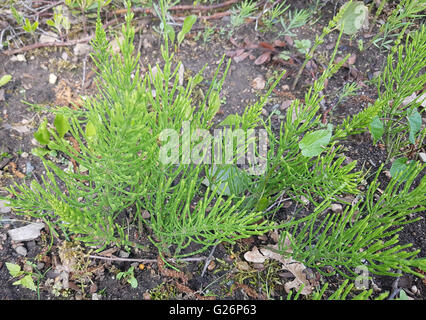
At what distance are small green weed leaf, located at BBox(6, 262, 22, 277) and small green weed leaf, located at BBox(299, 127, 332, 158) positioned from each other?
122 cm

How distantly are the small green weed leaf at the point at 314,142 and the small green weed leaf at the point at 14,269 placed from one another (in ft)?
4.00

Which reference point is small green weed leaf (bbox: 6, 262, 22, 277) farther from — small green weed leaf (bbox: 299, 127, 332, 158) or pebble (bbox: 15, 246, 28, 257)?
small green weed leaf (bbox: 299, 127, 332, 158)

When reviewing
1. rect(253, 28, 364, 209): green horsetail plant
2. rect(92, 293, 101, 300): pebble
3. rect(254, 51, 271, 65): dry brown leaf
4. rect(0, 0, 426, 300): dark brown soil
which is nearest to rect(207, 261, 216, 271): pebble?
rect(0, 0, 426, 300): dark brown soil

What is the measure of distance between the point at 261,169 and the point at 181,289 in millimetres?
641

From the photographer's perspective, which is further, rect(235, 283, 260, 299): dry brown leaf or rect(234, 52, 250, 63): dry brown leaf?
rect(234, 52, 250, 63): dry brown leaf

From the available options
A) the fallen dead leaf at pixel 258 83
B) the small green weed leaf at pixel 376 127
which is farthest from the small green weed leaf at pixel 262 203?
the fallen dead leaf at pixel 258 83

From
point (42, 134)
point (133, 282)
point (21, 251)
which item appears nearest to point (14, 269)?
point (21, 251)

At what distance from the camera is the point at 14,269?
4.49ft

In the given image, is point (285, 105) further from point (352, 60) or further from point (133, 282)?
point (133, 282)

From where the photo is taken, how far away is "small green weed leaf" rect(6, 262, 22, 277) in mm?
1363

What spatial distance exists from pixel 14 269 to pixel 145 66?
1326 millimetres

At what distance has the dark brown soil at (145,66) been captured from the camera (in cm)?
138

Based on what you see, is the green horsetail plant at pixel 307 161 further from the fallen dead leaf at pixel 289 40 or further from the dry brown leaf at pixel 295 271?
the fallen dead leaf at pixel 289 40
